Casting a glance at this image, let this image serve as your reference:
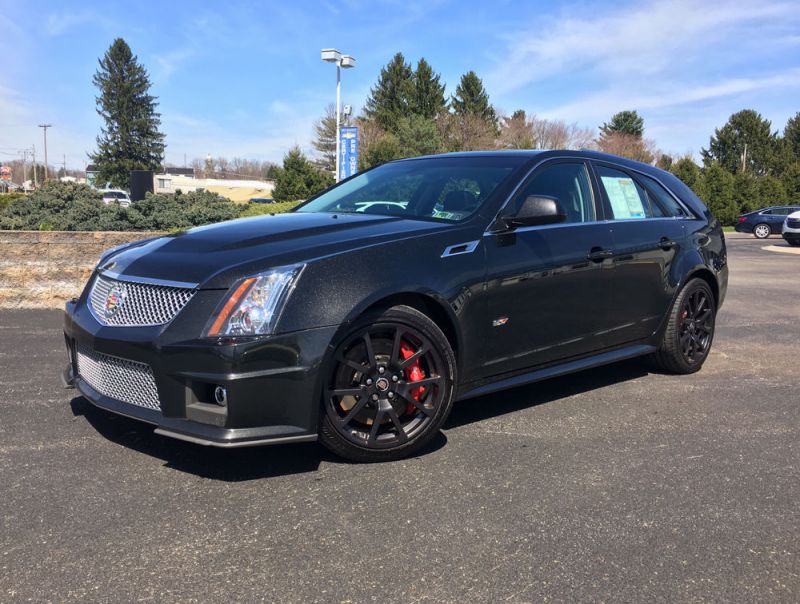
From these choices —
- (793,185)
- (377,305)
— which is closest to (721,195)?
(793,185)

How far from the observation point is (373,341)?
3.47 meters

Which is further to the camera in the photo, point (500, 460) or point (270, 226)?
point (270, 226)

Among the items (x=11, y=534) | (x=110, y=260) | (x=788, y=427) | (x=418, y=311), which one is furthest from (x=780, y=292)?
(x=11, y=534)

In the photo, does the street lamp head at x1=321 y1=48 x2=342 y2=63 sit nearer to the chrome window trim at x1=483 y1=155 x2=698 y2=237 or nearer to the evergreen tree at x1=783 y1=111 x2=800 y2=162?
the chrome window trim at x1=483 y1=155 x2=698 y2=237

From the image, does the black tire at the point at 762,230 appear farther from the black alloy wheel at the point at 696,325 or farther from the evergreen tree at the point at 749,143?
the evergreen tree at the point at 749,143

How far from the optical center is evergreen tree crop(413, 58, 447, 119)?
208 feet

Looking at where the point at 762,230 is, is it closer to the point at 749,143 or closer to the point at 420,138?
the point at 420,138

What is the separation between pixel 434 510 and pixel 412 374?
2.57 feet

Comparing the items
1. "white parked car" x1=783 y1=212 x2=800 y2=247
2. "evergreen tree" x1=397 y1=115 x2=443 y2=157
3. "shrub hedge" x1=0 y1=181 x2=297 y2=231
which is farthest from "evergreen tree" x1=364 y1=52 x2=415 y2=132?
"shrub hedge" x1=0 y1=181 x2=297 y2=231

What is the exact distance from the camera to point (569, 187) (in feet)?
15.4

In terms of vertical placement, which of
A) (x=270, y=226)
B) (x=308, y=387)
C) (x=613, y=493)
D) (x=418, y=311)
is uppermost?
(x=270, y=226)

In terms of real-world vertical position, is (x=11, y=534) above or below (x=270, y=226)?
below

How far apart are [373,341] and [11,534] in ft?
5.57

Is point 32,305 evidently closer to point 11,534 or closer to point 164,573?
point 11,534
